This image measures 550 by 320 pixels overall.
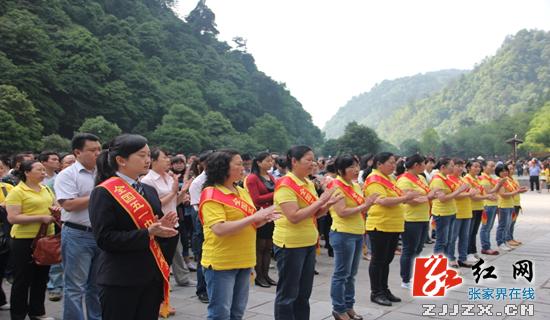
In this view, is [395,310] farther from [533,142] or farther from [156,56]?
[533,142]

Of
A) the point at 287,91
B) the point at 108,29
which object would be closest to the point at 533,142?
the point at 287,91

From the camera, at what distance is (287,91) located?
82938 mm

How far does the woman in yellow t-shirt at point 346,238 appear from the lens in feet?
15.8

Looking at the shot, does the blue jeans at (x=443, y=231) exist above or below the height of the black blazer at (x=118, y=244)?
below

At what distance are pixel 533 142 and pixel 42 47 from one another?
5763 centimetres

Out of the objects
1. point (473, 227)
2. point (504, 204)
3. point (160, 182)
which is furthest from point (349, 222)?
point (504, 204)

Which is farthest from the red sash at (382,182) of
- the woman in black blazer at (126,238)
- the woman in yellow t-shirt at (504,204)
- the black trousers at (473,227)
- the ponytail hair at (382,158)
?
the woman in yellow t-shirt at (504,204)

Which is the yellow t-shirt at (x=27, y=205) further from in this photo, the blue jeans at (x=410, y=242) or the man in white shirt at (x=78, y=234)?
the blue jeans at (x=410, y=242)

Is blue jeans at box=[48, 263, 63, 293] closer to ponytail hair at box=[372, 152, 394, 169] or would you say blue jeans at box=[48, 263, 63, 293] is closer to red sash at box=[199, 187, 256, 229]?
red sash at box=[199, 187, 256, 229]

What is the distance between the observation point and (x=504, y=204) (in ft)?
29.9

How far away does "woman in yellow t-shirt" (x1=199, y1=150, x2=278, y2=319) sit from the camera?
3.43 m

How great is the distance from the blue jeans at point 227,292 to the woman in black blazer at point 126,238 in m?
0.60

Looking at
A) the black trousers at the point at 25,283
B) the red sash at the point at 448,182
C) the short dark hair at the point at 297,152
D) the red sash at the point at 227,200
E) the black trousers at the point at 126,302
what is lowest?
the black trousers at the point at 25,283

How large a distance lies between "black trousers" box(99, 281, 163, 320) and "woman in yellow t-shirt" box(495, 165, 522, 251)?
306 inches
